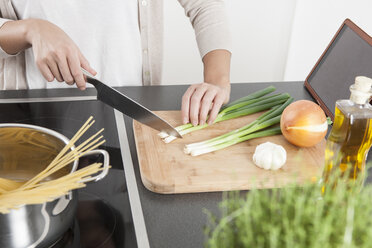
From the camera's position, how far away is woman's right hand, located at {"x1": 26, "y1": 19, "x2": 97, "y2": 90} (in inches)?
41.5

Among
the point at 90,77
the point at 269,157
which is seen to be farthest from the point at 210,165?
the point at 90,77

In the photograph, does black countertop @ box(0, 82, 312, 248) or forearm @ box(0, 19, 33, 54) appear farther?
forearm @ box(0, 19, 33, 54)

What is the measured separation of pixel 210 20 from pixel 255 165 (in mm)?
642

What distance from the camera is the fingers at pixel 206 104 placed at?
1.11 m

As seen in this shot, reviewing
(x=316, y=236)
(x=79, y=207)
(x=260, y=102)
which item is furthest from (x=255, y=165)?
(x=316, y=236)

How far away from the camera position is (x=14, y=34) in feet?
3.79

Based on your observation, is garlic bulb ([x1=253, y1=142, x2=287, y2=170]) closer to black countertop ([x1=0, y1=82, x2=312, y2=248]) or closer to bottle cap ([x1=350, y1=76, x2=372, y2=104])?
black countertop ([x1=0, y1=82, x2=312, y2=248])

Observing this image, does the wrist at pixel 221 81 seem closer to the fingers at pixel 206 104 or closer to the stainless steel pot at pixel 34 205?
the fingers at pixel 206 104

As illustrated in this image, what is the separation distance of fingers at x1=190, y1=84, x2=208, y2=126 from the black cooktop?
21 centimetres

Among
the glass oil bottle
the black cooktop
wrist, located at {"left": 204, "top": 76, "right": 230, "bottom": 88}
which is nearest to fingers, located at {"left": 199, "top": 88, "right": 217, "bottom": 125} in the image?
wrist, located at {"left": 204, "top": 76, "right": 230, "bottom": 88}

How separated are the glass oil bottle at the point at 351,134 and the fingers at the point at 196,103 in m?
0.38

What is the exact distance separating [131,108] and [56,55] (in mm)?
246

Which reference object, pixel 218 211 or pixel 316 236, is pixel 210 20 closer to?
pixel 218 211

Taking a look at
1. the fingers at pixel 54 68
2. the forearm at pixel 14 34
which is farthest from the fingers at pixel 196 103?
the forearm at pixel 14 34
